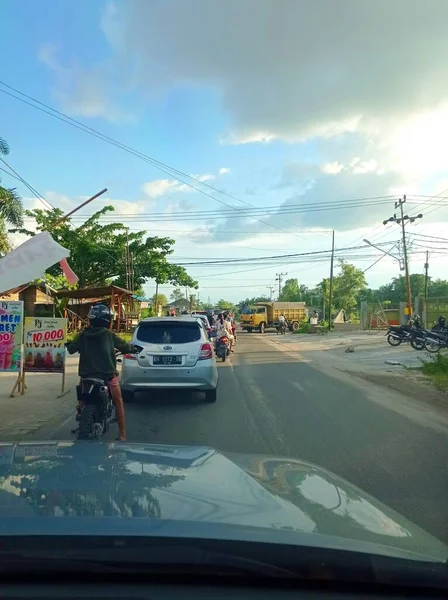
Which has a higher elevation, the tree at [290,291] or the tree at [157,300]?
the tree at [290,291]

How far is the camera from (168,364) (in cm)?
1032

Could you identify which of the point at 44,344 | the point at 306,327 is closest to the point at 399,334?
the point at 44,344

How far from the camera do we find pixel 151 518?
2309mm

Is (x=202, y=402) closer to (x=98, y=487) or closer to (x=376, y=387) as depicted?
(x=376, y=387)

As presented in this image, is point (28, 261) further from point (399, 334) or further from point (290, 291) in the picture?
point (290, 291)

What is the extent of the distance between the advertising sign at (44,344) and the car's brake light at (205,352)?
285cm

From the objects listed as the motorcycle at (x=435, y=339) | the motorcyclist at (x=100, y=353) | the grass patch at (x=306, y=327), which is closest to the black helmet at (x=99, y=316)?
the motorcyclist at (x=100, y=353)

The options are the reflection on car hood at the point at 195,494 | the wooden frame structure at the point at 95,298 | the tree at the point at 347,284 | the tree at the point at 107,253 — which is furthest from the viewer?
the tree at the point at 347,284

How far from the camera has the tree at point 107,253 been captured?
125ft

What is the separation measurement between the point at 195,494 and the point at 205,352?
25.7ft

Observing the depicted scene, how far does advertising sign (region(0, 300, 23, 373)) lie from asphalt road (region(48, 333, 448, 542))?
2.24 metres

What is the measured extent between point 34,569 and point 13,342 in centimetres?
893

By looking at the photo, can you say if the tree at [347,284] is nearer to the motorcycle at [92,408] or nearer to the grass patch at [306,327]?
the grass patch at [306,327]

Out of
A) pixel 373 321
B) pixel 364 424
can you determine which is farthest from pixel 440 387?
pixel 373 321
